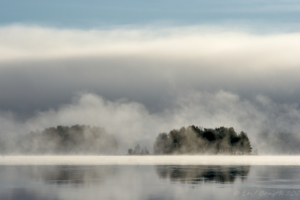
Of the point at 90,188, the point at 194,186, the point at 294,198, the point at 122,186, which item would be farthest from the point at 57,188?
the point at 294,198

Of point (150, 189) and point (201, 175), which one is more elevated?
point (201, 175)

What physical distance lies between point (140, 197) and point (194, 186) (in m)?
10.2

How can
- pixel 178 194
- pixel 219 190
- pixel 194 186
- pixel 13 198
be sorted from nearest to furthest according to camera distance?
pixel 13 198 < pixel 178 194 < pixel 219 190 < pixel 194 186

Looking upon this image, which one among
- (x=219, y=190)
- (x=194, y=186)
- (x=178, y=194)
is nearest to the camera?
(x=178, y=194)

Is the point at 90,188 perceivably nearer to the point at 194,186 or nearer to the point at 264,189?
the point at 194,186

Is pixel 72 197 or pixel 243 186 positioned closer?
pixel 72 197

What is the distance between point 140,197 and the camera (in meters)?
42.2

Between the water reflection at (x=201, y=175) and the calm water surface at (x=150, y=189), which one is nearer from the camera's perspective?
the calm water surface at (x=150, y=189)

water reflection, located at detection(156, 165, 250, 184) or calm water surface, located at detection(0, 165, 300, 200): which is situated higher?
water reflection, located at detection(156, 165, 250, 184)

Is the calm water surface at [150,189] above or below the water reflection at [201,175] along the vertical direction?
below

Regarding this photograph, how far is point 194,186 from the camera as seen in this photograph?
50.8 m

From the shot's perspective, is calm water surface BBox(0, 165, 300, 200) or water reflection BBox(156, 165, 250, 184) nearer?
calm water surface BBox(0, 165, 300, 200)

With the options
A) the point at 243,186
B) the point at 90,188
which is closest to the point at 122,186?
the point at 90,188

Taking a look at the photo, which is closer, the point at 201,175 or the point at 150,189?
the point at 150,189
